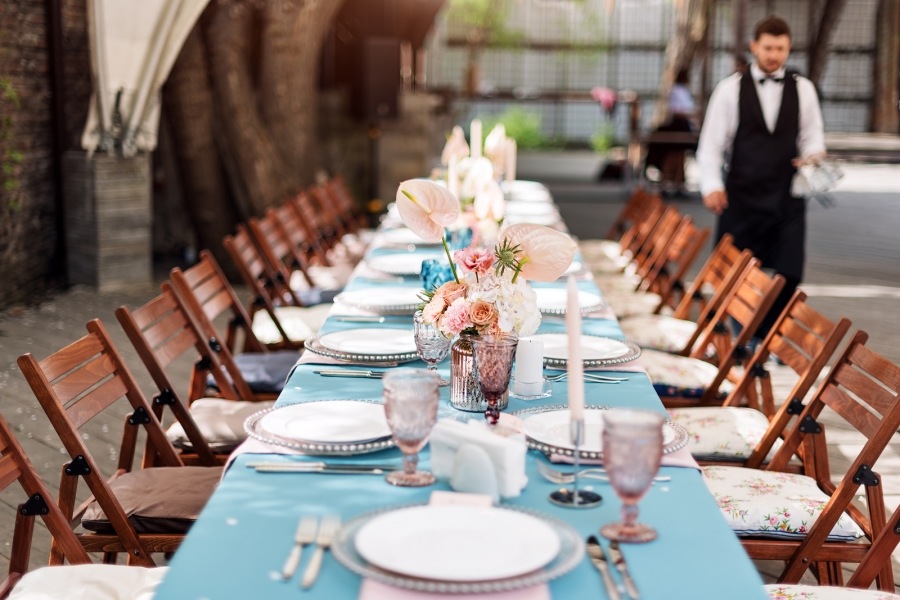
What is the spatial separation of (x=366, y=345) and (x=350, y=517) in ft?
3.97

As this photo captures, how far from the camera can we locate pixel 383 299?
3822 mm

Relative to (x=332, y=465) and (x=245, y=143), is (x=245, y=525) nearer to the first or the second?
(x=332, y=465)

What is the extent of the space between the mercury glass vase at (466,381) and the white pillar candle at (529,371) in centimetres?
11

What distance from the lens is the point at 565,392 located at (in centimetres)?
272

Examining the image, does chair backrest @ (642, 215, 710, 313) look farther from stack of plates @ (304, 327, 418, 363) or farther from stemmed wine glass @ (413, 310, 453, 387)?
stemmed wine glass @ (413, 310, 453, 387)

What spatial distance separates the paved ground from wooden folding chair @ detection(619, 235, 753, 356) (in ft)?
2.42

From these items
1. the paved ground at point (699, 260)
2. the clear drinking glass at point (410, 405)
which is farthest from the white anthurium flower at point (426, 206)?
the paved ground at point (699, 260)

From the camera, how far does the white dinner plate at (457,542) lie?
167cm

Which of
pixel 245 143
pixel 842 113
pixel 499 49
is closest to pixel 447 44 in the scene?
pixel 499 49

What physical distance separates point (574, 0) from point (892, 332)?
16664mm

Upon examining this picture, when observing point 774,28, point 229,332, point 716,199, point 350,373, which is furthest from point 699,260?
point 350,373

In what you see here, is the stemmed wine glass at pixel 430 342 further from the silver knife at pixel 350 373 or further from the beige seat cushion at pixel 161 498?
the beige seat cushion at pixel 161 498

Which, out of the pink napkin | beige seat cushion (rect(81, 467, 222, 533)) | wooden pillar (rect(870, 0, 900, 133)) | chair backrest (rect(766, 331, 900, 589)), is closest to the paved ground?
chair backrest (rect(766, 331, 900, 589))

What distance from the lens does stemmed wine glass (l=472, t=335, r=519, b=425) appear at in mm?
2359
